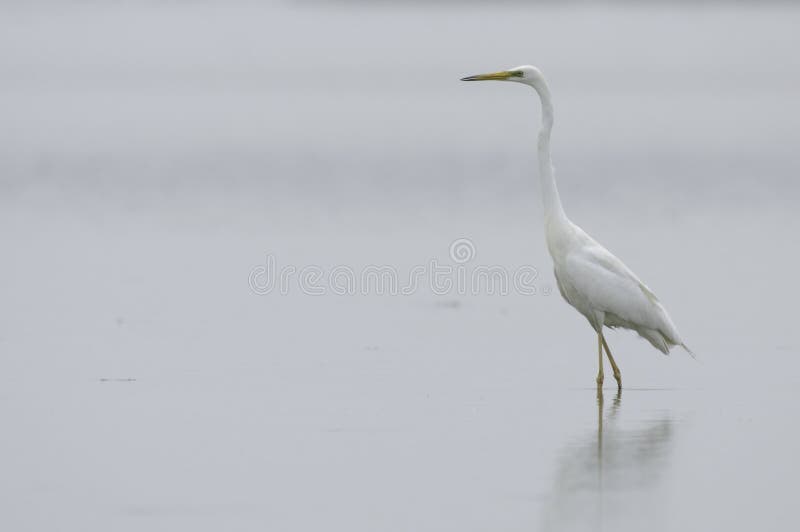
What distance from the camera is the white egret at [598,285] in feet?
32.0

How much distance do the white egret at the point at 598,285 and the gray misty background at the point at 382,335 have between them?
32 cm

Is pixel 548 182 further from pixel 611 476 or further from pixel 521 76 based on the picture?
pixel 611 476

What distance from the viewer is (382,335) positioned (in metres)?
11.0

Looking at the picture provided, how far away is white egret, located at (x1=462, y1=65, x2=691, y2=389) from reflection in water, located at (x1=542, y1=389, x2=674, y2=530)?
140cm

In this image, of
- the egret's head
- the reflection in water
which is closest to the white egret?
the egret's head

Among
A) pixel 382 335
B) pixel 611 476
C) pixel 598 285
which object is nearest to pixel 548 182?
pixel 598 285

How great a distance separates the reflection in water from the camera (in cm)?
630

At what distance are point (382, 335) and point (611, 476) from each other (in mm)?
4229

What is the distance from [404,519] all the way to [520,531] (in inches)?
20.8

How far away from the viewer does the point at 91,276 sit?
44.0 feet

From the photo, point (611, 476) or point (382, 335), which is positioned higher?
point (611, 476)

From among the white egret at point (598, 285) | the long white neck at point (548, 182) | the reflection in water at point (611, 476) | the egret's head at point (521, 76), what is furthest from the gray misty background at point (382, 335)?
the egret's head at point (521, 76)

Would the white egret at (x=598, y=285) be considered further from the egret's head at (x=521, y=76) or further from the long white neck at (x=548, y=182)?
the egret's head at (x=521, y=76)

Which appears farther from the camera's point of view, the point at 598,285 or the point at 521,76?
the point at 521,76
